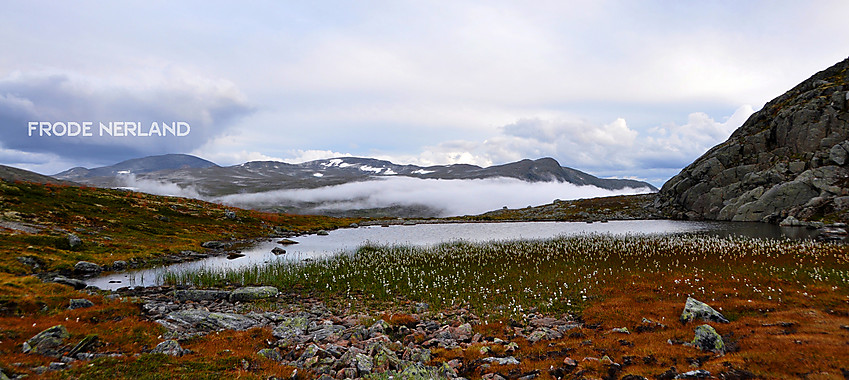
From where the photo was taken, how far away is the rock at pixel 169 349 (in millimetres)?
13500

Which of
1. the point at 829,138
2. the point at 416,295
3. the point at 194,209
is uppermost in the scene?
the point at 829,138

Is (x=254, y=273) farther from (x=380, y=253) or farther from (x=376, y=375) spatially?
(x=376, y=375)

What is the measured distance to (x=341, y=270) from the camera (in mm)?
34750

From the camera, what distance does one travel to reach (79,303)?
18.7 m

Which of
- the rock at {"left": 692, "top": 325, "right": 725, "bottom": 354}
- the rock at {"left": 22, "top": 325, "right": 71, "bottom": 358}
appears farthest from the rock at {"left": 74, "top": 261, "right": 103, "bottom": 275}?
the rock at {"left": 692, "top": 325, "right": 725, "bottom": 354}

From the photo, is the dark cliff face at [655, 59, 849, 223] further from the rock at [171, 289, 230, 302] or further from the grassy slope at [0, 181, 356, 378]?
the grassy slope at [0, 181, 356, 378]

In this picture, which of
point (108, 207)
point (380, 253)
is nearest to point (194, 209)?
point (108, 207)

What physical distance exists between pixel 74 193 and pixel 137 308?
262 feet

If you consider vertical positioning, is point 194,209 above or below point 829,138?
below

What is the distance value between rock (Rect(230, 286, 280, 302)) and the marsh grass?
352cm

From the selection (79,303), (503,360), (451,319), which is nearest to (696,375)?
(503,360)

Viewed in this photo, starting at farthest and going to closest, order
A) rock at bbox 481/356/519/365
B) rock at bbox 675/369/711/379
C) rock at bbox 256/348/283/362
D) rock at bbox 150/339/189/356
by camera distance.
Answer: rock at bbox 256/348/283/362
rock at bbox 150/339/189/356
rock at bbox 481/356/519/365
rock at bbox 675/369/711/379

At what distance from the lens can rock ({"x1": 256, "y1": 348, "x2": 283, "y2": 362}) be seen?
1390cm

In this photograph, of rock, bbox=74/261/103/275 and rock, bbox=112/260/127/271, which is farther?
rock, bbox=112/260/127/271
